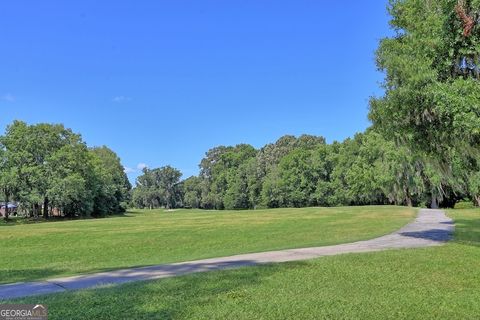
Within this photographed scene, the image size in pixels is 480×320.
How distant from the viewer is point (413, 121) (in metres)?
14.1

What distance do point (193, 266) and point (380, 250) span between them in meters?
5.43

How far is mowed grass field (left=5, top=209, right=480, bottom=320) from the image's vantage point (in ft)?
20.4

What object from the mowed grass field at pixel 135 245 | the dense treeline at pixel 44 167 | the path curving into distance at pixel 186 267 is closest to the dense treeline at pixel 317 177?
the mowed grass field at pixel 135 245

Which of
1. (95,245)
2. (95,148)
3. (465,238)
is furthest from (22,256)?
(95,148)

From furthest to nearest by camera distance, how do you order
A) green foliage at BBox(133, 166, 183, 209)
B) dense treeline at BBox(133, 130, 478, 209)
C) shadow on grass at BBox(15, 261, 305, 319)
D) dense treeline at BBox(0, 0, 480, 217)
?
green foliage at BBox(133, 166, 183, 209), dense treeline at BBox(133, 130, 478, 209), dense treeline at BBox(0, 0, 480, 217), shadow on grass at BBox(15, 261, 305, 319)

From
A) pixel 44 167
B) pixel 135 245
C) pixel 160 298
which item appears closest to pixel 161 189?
pixel 44 167

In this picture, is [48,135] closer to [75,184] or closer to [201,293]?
[75,184]

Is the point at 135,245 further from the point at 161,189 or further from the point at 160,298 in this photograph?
the point at 161,189

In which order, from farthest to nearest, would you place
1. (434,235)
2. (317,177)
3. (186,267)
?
1. (317,177)
2. (434,235)
3. (186,267)

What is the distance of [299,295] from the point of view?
7168mm

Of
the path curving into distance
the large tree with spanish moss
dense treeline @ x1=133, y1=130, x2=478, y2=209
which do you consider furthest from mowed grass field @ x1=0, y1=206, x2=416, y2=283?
dense treeline @ x1=133, y1=130, x2=478, y2=209

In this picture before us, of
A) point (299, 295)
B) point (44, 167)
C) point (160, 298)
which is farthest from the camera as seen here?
point (44, 167)

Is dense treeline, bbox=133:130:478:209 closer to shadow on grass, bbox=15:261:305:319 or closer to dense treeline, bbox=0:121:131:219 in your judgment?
shadow on grass, bbox=15:261:305:319

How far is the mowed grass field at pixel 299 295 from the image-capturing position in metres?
6.21
